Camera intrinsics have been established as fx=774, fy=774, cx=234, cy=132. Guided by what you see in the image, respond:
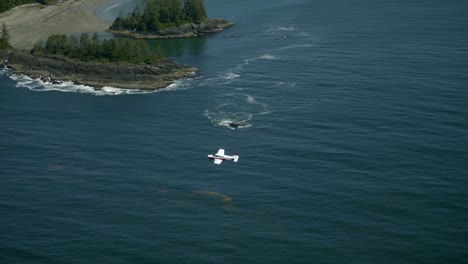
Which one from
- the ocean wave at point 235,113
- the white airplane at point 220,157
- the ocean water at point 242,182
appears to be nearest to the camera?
the ocean water at point 242,182

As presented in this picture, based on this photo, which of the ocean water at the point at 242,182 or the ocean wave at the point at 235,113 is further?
the ocean wave at the point at 235,113

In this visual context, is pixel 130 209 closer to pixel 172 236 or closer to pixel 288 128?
pixel 172 236

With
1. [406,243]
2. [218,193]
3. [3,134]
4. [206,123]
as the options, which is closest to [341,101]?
[206,123]

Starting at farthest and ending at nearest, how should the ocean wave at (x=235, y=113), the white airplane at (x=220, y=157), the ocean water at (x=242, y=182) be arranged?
1. the ocean wave at (x=235, y=113)
2. the white airplane at (x=220, y=157)
3. the ocean water at (x=242, y=182)

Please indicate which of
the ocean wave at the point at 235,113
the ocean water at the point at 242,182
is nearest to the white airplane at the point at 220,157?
the ocean water at the point at 242,182

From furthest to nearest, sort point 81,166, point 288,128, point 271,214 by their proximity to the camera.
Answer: point 288,128, point 81,166, point 271,214

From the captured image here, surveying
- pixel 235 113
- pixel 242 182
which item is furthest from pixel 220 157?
pixel 235 113

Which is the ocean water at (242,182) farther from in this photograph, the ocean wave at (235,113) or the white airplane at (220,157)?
the white airplane at (220,157)

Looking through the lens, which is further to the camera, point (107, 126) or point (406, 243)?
point (107, 126)

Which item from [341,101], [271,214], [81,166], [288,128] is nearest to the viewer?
[271,214]

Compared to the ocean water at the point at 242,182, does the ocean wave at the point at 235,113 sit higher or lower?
higher

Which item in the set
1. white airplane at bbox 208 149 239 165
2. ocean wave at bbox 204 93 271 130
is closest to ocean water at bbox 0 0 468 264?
ocean wave at bbox 204 93 271 130
